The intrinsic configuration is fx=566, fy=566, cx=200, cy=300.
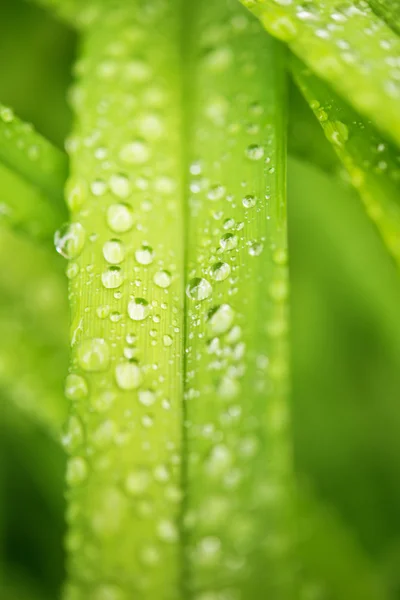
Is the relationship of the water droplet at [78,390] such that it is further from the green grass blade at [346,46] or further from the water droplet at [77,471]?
the green grass blade at [346,46]

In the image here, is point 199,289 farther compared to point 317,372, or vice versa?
point 317,372

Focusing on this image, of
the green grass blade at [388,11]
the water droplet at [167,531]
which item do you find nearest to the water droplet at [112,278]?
the water droplet at [167,531]

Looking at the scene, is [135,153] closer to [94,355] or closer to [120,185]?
[120,185]

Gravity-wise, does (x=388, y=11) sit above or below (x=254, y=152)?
above

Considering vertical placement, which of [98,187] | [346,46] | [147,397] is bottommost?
[147,397]

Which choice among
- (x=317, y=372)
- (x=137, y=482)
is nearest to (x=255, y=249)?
(x=137, y=482)

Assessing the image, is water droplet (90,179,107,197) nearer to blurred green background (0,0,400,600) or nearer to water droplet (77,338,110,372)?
water droplet (77,338,110,372)

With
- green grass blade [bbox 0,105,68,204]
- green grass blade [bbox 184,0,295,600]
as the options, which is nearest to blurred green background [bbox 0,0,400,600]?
green grass blade [bbox 0,105,68,204]

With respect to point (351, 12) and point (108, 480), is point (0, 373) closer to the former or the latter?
point (108, 480)

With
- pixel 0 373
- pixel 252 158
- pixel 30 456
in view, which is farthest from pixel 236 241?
pixel 30 456
